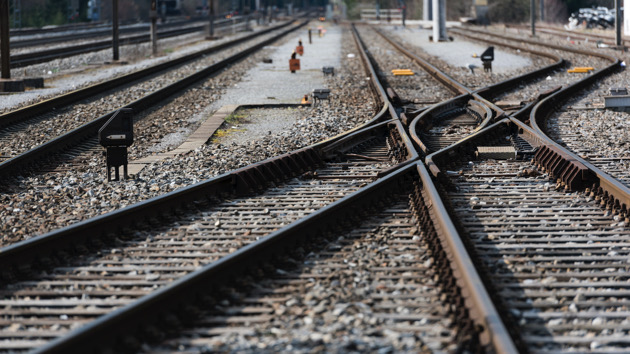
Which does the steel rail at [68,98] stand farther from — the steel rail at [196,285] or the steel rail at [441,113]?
the steel rail at [196,285]

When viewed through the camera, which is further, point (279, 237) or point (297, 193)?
point (297, 193)

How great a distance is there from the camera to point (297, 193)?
8.33 m

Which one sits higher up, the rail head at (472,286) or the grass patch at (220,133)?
the grass patch at (220,133)

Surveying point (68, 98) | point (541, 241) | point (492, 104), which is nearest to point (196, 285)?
point (541, 241)

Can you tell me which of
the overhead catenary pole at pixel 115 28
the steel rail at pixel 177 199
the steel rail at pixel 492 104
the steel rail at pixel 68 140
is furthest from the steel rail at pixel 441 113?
the overhead catenary pole at pixel 115 28

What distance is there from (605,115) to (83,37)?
43.1 m

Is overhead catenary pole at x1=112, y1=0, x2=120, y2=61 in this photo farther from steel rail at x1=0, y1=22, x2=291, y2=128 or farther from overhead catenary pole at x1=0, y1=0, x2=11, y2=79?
overhead catenary pole at x1=0, y1=0, x2=11, y2=79

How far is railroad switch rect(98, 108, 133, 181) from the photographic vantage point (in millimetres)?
9258

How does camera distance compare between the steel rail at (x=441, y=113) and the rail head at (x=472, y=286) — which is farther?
the steel rail at (x=441, y=113)

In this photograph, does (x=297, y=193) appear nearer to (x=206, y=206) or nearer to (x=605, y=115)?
→ (x=206, y=206)

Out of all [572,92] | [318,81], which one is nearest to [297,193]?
[572,92]

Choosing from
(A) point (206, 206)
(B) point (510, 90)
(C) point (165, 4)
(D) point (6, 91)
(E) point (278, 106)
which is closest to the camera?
(A) point (206, 206)

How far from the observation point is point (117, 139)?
933 centimetres

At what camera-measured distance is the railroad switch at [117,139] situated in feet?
30.4
